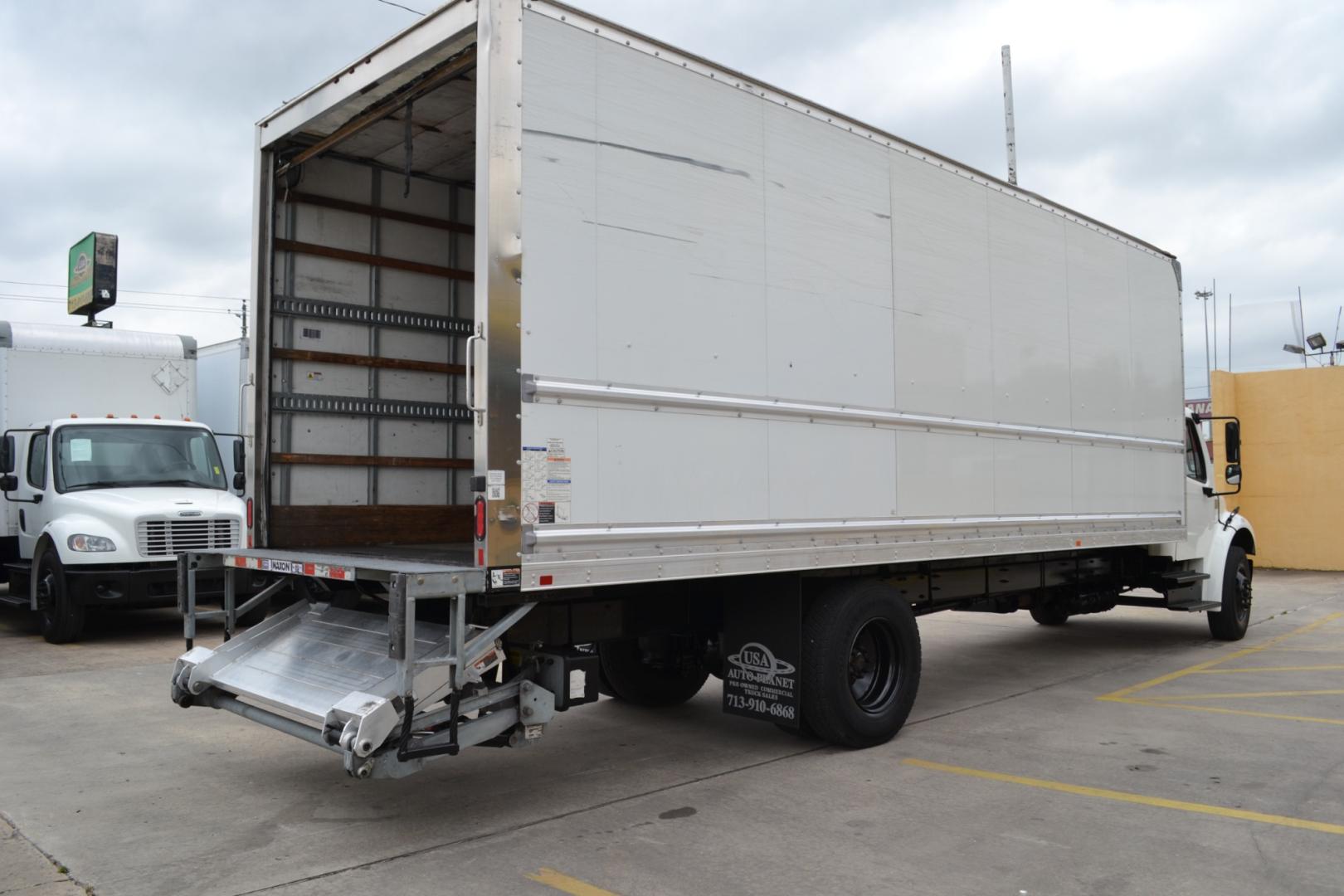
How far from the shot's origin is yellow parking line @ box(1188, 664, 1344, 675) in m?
9.08

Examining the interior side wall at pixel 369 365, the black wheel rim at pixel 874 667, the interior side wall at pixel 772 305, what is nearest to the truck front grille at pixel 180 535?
the interior side wall at pixel 369 365

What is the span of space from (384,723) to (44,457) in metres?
9.34

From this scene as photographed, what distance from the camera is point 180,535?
1082 centimetres

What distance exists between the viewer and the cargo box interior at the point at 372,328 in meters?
6.25

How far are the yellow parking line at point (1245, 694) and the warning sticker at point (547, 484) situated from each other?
5553 mm

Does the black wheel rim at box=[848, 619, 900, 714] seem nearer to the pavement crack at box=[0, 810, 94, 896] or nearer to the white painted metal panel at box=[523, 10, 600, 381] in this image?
the white painted metal panel at box=[523, 10, 600, 381]

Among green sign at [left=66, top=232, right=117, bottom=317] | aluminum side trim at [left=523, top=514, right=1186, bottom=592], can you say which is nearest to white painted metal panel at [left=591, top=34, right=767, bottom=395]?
aluminum side trim at [left=523, top=514, right=1186, bottom=592]

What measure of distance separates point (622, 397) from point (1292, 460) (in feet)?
59.5

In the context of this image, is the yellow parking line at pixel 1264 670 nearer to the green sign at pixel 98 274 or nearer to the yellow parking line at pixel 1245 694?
the yellow parking line at pixel 1245 694

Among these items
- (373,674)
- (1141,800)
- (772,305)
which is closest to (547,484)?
(373,674)

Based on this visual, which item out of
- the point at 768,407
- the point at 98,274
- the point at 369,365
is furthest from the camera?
the point at 98,274

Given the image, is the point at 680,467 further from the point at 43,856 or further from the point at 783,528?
the point at 43,856

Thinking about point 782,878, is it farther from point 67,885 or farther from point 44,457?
point 44,457

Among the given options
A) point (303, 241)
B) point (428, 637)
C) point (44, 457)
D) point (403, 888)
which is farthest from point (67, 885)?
point (44, 457)
